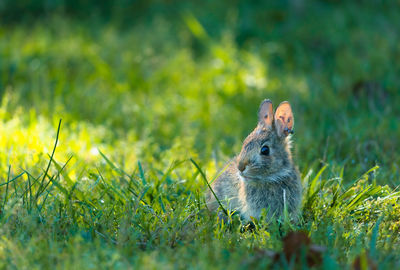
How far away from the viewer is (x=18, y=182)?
3496 millimetres

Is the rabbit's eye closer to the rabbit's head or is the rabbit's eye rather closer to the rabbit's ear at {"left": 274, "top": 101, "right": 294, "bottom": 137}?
the rabbit's head

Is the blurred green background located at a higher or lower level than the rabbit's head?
higher

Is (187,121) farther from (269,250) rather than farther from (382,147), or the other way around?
(269,250)

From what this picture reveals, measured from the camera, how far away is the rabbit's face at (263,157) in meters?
3.27

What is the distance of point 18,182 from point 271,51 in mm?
4259

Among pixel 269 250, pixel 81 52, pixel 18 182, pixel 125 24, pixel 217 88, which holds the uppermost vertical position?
pixel 125 24

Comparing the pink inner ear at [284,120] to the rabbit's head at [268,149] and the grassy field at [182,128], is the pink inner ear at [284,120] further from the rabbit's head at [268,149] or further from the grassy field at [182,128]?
the grassy field at [182,128]

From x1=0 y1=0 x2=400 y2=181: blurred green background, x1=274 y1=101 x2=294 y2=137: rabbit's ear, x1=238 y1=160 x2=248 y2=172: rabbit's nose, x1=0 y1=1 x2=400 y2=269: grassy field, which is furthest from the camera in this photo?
x1=0 y1=0 x2=400 y2=181: blurred green background

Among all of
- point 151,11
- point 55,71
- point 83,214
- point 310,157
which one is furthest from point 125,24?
point 83,214

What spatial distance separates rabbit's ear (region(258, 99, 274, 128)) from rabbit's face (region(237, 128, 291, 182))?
0.07 m

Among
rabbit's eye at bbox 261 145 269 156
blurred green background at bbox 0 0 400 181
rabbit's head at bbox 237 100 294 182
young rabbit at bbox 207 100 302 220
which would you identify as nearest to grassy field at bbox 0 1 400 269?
blurred green background at bbox 0 0 400 181

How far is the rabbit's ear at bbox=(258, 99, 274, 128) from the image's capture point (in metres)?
3.46

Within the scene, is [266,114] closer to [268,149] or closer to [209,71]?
[268,149]

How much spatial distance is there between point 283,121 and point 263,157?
1.02 ft
